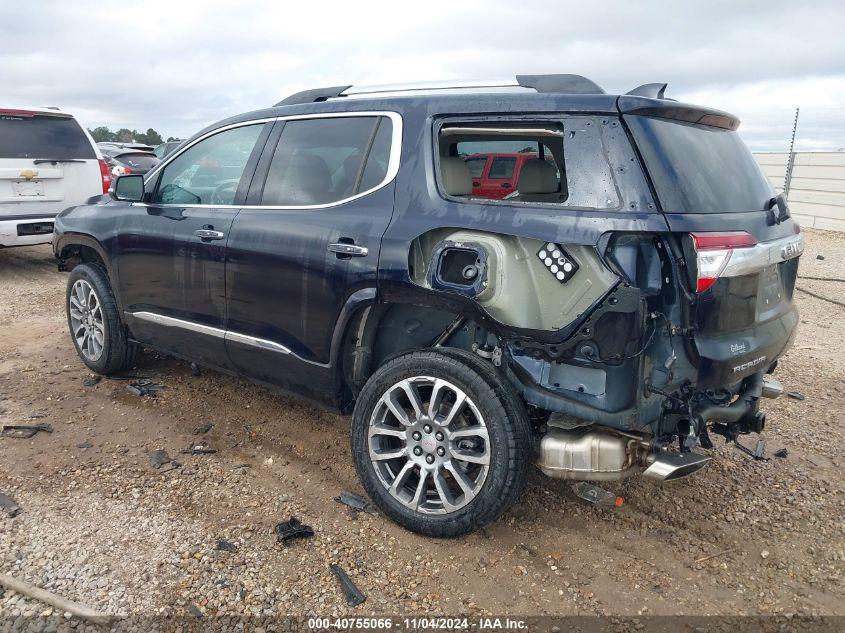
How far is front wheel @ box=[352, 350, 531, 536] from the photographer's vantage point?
9.09 ft

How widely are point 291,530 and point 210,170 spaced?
7.48 feet

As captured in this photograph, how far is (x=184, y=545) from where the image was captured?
9.47 feet

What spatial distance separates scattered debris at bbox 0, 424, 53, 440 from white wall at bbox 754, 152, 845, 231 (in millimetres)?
17202

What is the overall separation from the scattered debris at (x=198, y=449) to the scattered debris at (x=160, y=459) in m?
0.11

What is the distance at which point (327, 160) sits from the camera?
3.48 metres

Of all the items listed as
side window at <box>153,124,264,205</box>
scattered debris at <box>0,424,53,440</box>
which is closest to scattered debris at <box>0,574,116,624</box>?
scattered debris at <box>0,424,53,440</box>

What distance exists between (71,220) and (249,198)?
2000mm

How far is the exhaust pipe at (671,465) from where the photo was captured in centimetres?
259

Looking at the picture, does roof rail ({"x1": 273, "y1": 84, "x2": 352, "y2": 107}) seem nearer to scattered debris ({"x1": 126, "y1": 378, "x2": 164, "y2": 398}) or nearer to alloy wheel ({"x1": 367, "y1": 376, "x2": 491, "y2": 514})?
alloy wheel ({"x1": 367, "y1": 376, "x2": 491, "y2": 514})

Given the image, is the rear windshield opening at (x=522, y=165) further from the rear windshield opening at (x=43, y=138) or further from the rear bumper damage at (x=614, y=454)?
the rear windshield opening at (x=43, y=138)

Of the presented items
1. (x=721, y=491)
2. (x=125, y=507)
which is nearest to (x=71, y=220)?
(x=125, y=507)

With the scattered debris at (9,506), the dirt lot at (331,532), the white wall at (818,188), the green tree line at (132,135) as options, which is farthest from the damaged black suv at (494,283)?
the green tree line at (132,135)

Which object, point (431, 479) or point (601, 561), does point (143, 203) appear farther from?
point (601, 561)

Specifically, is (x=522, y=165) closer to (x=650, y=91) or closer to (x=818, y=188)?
(x=650, y=91)
